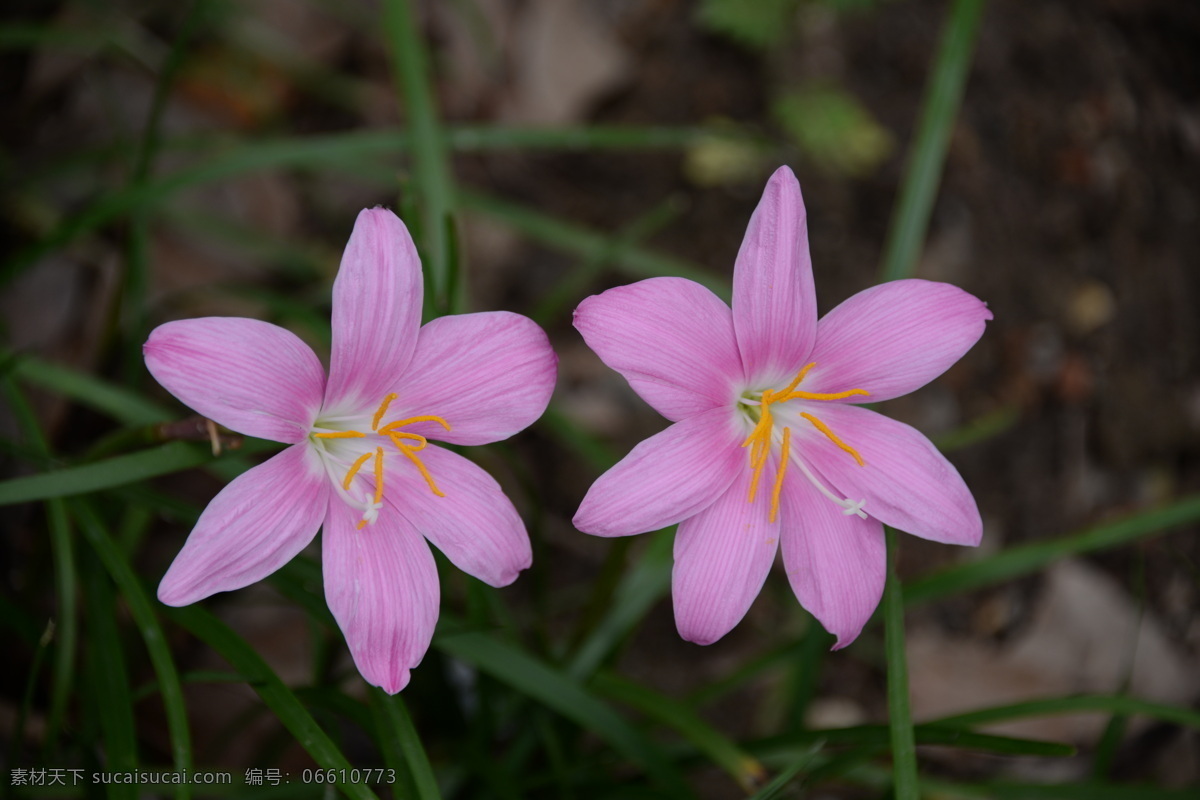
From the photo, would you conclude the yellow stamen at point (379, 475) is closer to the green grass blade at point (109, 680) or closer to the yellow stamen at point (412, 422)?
the yellow stamen at point (412, 422)

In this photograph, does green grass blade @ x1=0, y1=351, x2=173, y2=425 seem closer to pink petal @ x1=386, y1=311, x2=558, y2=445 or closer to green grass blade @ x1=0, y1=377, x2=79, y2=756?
green grass blade @ x1=0, y1=377, x2=79, y2=756

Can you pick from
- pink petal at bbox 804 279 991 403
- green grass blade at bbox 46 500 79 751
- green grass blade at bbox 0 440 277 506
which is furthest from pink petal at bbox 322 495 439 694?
pink petal at bbox 804 279 991 403

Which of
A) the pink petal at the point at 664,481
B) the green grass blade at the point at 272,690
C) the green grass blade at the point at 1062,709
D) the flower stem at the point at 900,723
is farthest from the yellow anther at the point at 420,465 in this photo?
the green grass blade at the point at 1062,709

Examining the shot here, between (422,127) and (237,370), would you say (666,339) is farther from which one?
(422,127)

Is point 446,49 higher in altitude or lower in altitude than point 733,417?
higher

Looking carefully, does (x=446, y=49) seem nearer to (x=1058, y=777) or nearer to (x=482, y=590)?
(x=482, y=590)

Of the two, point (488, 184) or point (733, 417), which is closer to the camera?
point (733, 417)

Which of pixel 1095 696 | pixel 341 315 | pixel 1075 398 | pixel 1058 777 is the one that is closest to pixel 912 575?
pixel 1058 777
